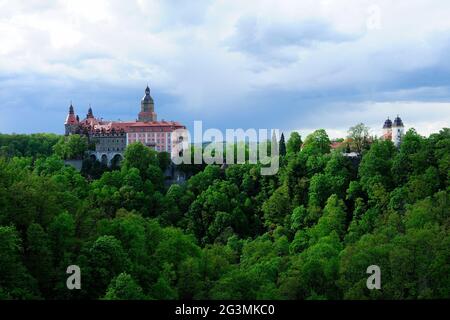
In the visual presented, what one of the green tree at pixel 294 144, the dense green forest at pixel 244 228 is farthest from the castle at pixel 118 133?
the green tree at pixel 294 144

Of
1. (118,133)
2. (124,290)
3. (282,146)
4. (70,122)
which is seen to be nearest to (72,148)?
(118,133)

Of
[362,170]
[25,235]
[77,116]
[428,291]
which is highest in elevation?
[77,116]

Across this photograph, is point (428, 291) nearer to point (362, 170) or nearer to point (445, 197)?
point (445, 197)

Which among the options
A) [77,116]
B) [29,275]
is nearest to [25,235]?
[29,275]

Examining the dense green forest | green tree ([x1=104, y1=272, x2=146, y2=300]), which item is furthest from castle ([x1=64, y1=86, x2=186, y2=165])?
green tree ([x1=104, y1=272, x2=146, y2=300])

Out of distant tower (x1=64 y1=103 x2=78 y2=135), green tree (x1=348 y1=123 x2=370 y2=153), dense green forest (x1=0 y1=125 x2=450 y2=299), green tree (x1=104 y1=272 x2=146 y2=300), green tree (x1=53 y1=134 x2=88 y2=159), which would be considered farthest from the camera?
distant tower (x1=64 y1=103 x2=78 y2=135)

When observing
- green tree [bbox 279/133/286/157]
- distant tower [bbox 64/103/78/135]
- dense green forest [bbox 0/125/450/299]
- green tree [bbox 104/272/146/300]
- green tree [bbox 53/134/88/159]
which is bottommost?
green tree [bbox 104/272/146/300]

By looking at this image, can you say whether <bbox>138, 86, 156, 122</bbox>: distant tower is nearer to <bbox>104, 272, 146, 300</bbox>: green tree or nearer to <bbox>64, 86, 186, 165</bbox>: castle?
<bbox>64, 86, 186, 165</bbox>: castle

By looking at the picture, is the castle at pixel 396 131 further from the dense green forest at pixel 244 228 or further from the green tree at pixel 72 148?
the green tree at pixel 72 148
